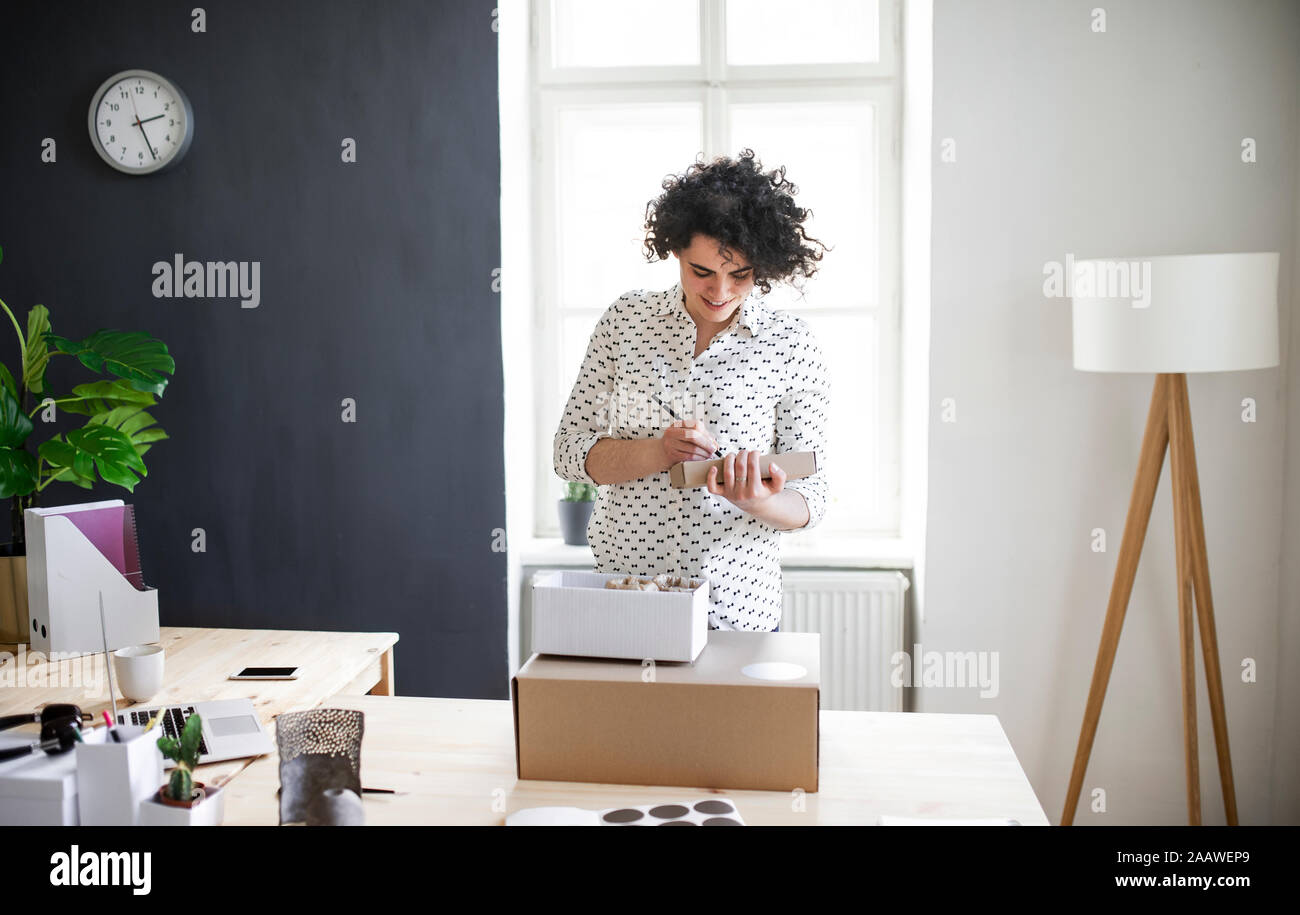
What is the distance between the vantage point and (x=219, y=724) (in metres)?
1.62

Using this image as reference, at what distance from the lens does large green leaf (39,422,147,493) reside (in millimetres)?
2311

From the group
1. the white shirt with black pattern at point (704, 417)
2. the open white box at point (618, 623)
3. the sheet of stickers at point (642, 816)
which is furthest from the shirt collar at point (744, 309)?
the sheet of stickers at point (642, 816)

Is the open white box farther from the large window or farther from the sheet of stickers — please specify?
the large window

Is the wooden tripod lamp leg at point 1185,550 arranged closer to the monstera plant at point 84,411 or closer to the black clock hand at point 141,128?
the monstera plant at point 84,411

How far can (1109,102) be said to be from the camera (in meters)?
2.81

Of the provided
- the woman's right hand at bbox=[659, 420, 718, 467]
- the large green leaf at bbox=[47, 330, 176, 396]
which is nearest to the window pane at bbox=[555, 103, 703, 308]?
the large green leaf at bbox=[47, 330, 176, 396]

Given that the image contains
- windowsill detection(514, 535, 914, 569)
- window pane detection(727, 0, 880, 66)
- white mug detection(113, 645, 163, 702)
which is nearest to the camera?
white mug detection(113, 645, 163, 702)

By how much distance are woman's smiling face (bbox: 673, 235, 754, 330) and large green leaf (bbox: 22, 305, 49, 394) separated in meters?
1.67

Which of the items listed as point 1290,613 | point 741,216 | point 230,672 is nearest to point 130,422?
point 230,672

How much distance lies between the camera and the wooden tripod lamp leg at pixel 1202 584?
8.40 ft

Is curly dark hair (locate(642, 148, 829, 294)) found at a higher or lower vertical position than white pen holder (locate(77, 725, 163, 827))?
higher

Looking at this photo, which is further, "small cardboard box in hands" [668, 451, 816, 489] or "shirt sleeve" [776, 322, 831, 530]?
"shirt sleeve" [776, 322, 831, 530]
